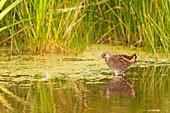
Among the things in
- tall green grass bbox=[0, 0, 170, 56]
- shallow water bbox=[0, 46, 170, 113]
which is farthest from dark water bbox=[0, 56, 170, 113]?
tall green grass bbox=[0, 0, 170, 56]

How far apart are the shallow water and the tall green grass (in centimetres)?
22

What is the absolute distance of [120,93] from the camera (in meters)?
4.94

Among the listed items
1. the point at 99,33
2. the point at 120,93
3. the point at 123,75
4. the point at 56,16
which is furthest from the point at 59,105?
the point at 99,33

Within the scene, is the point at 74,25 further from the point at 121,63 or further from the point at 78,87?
the point at 78,87

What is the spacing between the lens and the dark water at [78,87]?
4270 mm

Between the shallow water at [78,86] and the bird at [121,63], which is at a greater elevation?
the bird at [121,63]

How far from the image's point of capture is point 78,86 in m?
5.24

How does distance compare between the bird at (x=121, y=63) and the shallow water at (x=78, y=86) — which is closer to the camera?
the shallow water at (x=78, y=86)

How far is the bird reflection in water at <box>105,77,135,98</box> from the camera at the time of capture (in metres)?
4.88

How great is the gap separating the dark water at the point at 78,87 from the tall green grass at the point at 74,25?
12.3 inches

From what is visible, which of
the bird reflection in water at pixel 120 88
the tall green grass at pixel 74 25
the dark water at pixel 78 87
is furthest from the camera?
the tall green grass at pixel 74 25

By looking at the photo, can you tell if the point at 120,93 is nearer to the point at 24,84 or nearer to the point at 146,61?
the point at 24,84

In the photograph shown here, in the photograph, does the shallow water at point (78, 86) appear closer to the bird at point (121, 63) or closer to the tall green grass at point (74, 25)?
the bird at point (121, 63)

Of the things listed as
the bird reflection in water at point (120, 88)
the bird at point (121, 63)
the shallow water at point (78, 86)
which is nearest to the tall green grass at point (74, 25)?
the shallow water at point (78, 86)
